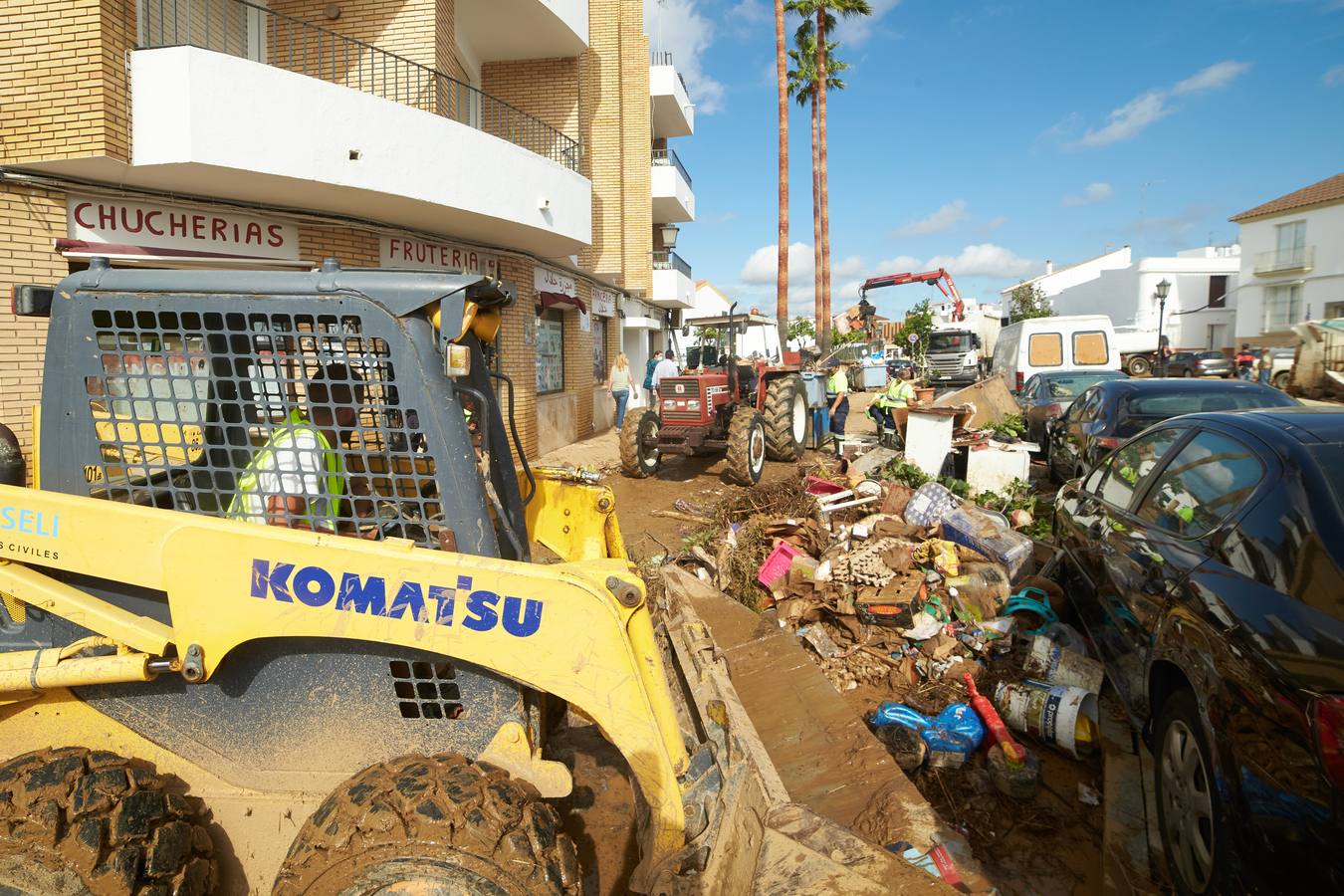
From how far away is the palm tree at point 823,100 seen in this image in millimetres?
25734

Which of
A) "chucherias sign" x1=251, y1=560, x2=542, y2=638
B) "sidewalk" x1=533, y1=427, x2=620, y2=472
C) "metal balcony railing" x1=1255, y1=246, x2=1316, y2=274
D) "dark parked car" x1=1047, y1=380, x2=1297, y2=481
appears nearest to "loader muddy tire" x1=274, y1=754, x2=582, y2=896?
"chucherias sign" x1=251, y1=560, x2=542, y2=638

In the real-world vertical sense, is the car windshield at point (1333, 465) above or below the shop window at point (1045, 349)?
below

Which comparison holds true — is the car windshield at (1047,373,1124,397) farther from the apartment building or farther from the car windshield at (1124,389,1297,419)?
the apartment building

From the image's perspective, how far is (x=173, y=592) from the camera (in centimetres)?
191

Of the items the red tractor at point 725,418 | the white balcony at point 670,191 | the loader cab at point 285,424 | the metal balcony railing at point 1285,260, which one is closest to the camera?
the loader cab at point 285,424

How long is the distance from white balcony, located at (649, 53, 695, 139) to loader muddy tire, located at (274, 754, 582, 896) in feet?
66.0

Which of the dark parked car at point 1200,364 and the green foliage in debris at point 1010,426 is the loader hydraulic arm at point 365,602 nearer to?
the green foliage in debris at point 1010,426

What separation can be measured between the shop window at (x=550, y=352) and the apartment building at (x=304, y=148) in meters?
0.06

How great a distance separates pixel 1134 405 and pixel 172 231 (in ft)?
32.9

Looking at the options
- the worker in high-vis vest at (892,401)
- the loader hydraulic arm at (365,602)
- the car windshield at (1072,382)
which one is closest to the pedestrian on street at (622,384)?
the worker in high-vis vest at (892,401)

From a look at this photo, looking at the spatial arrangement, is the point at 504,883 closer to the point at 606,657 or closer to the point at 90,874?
the point at 606,657

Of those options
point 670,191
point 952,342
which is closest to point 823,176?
point 952,342

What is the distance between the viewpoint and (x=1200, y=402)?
699 cm

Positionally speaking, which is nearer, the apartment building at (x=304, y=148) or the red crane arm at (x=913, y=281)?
the apartment building at (x=304, y=148)
